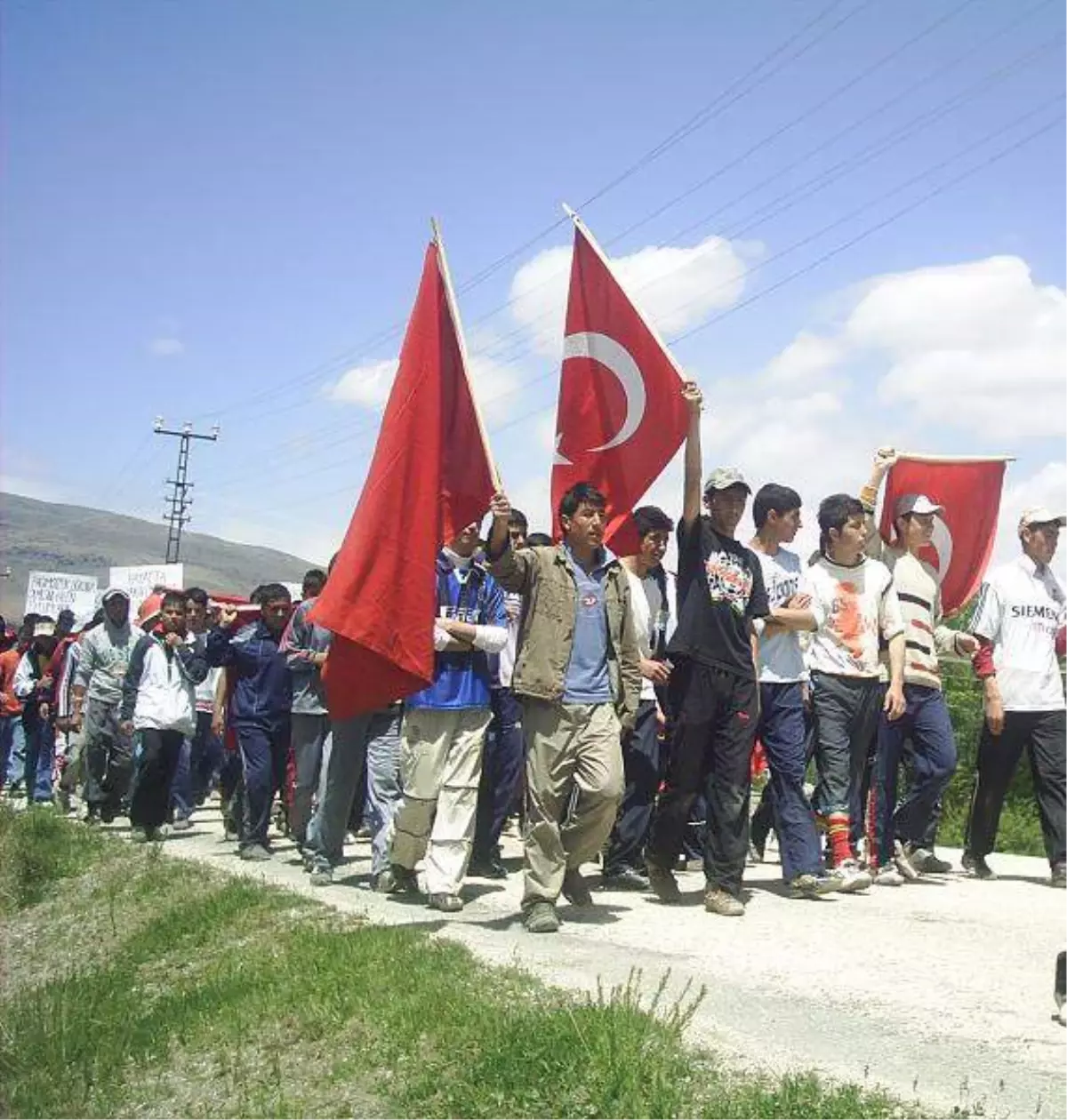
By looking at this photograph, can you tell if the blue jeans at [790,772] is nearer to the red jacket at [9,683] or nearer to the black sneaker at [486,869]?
the black sneaker at [486,869]

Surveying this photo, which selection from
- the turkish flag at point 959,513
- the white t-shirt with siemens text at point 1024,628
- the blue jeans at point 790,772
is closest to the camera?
the blue jeans at point 790,772

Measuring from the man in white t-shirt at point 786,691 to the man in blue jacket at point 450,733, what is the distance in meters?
1.54

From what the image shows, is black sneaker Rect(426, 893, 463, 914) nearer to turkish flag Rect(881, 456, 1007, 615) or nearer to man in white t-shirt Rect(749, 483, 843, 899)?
man in white t-shirt Rect(749, 483, 843, 899)

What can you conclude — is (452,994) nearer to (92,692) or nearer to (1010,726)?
(1010,726)

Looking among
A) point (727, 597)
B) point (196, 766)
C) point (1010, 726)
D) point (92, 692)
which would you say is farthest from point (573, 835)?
point (196, 766)

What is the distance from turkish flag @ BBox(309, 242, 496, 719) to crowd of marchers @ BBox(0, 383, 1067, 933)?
223 millimetres

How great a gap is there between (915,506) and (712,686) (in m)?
2.47

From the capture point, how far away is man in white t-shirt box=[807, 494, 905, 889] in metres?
7.92

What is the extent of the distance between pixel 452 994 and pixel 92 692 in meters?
8.44

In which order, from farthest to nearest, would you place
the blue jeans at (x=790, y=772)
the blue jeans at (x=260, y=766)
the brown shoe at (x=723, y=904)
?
the blue jeans at (x=260, y=766), the blue jeans at (x=790, y=772), the brown shoe at (x=723, y=904)

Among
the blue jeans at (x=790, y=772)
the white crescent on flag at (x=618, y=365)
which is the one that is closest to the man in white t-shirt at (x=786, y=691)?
the blue jeans at (x=790, y=772)

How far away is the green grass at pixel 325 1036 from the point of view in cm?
404

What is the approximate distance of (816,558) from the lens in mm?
8258

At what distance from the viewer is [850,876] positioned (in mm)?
7691
